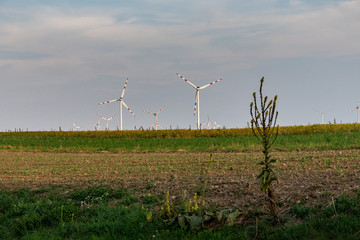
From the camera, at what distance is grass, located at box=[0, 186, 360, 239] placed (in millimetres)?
7223

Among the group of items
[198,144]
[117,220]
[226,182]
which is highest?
[198,144]

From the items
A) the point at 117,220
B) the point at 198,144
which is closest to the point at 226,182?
the point at 117,220

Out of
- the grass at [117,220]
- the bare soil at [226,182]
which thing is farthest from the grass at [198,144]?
the grass at [117,220]

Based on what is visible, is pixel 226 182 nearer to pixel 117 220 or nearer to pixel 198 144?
pixel 117 220

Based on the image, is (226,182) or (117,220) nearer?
(117,220)

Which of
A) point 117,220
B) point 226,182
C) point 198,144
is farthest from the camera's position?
point 198,144

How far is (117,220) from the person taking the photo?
8.58 meters

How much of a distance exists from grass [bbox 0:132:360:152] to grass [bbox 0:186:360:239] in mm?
14990

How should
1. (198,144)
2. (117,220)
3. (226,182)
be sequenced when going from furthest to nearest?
(198,144) → (226,182) → (117,220)

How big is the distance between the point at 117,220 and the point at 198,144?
2024 cm

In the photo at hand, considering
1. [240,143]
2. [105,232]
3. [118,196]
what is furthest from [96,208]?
[240,143]

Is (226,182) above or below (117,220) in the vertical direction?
above

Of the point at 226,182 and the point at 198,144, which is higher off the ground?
the point at 198,144

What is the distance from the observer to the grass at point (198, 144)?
24941mm
